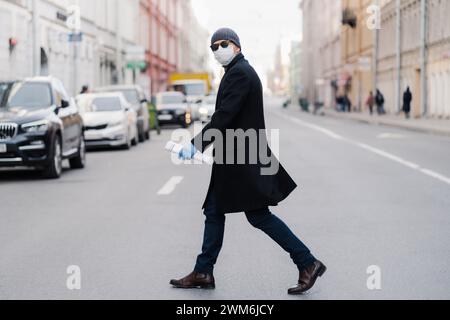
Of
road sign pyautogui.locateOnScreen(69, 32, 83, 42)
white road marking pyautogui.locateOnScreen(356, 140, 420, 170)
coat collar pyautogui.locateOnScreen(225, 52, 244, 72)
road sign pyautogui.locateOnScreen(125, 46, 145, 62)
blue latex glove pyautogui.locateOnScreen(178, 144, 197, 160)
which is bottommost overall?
white road marking pyautogui.locateOnScreen(356, 140, 420, 170)

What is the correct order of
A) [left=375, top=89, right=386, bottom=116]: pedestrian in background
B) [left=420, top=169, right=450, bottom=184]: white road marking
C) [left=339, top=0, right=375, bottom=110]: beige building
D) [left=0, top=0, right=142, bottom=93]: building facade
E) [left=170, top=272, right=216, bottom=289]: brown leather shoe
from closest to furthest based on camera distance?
[left=170, top=272, right=216, bottom=289]: brown leather shoe < [left=420, top=169, right=450, bottom=184]: white road marking < [left=0, top=0, right=142, bottom=93]: building facade < [left=375, top=89, right=386, bottom=116]: pedestrian in background < [left=339, top=0, right=375, bottom=110]: beige building

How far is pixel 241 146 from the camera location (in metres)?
6.04

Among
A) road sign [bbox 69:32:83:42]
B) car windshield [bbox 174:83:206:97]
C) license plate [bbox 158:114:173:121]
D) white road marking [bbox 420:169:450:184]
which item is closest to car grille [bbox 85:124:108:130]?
road sign [bbox 69:32:83:42]

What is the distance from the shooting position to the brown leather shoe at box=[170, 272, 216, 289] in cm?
631

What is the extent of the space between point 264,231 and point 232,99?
899 millimetres

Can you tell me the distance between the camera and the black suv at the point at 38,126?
14789 mm

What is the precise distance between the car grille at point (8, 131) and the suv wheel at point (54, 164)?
65cm

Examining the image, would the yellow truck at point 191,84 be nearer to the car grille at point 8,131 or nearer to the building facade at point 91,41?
the building facade at point 91,41

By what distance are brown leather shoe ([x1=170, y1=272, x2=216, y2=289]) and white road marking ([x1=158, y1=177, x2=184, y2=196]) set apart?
6247 millimetres

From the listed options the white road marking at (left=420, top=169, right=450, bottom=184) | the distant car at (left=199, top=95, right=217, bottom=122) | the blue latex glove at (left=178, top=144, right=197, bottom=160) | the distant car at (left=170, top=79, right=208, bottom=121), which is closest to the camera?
the blue latex glove at (left=178, top=144, right=197, bottom=160)

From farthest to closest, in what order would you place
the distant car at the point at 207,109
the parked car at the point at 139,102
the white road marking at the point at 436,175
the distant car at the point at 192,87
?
1. the distant car at the point at 192,87
2. the distant car at the point at 207,109
3. the parked car at the point at 139,102
4. the white road marking at the point at 436,175

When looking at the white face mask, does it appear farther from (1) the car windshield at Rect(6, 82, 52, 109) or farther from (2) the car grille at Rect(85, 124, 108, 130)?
(2) the car grille at Rect(85, 124, 108, 130)

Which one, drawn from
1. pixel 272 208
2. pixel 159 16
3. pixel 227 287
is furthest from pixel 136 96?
pixel 159 16

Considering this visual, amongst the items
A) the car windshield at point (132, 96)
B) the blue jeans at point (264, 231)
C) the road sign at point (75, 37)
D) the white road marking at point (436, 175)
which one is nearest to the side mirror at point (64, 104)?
the white road marking at point (436, 175)
